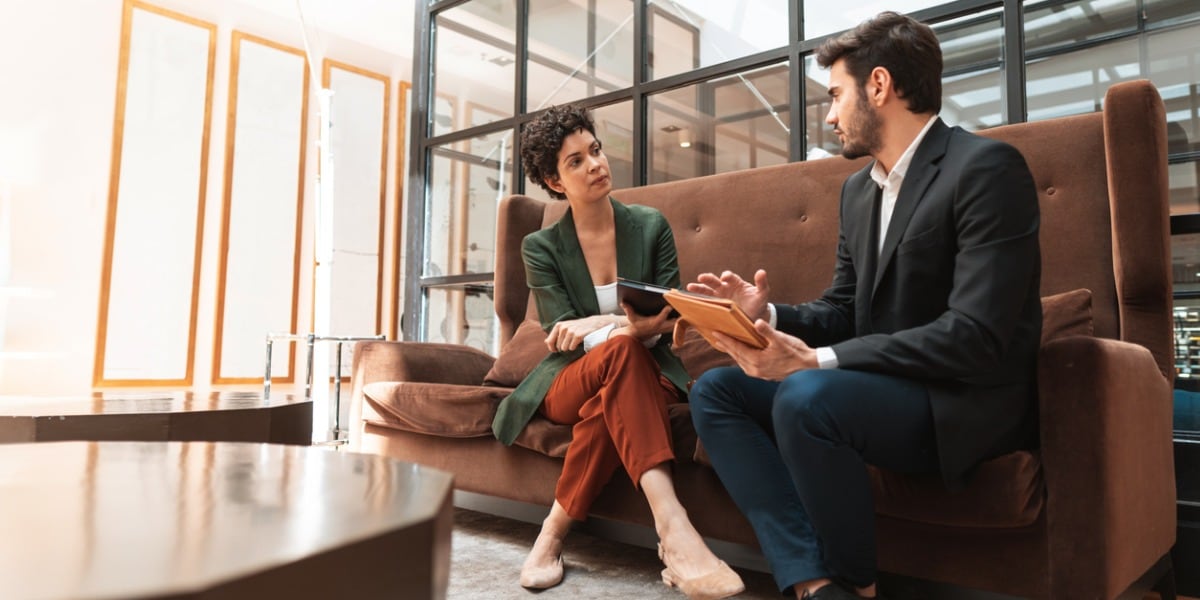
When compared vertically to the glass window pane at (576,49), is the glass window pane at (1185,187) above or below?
below

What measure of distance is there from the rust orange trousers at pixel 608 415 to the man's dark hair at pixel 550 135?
0.62 metres

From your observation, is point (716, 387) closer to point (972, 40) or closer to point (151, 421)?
point (151, 421)

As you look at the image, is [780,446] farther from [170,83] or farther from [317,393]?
[170,83]

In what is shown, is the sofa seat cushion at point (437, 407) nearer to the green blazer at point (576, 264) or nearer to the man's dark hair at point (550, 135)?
the green blazer at point (576, 264)

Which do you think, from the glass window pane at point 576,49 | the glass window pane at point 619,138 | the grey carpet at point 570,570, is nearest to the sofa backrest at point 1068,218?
the grey carpet at point 570,570

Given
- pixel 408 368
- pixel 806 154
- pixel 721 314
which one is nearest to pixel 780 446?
pixel 721 314

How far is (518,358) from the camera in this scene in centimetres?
228

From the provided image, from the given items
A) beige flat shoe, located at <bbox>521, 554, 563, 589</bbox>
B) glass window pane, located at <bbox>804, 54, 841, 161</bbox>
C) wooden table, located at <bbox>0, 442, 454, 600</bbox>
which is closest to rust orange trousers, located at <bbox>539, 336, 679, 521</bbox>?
beige flat shoe, located at <bbox>521, 554, 563, 589</bbox>

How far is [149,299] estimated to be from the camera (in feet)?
18.4

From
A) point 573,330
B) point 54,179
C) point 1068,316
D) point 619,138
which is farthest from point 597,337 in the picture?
point 54,179

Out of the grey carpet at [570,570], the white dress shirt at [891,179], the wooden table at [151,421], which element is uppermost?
the white dress shirt at [891,179]

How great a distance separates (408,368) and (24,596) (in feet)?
6.63

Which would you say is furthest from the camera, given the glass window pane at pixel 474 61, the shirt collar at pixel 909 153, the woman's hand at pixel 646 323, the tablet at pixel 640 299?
the glass window pane at pixel 474 61

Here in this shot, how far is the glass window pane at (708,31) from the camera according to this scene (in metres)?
2.72
